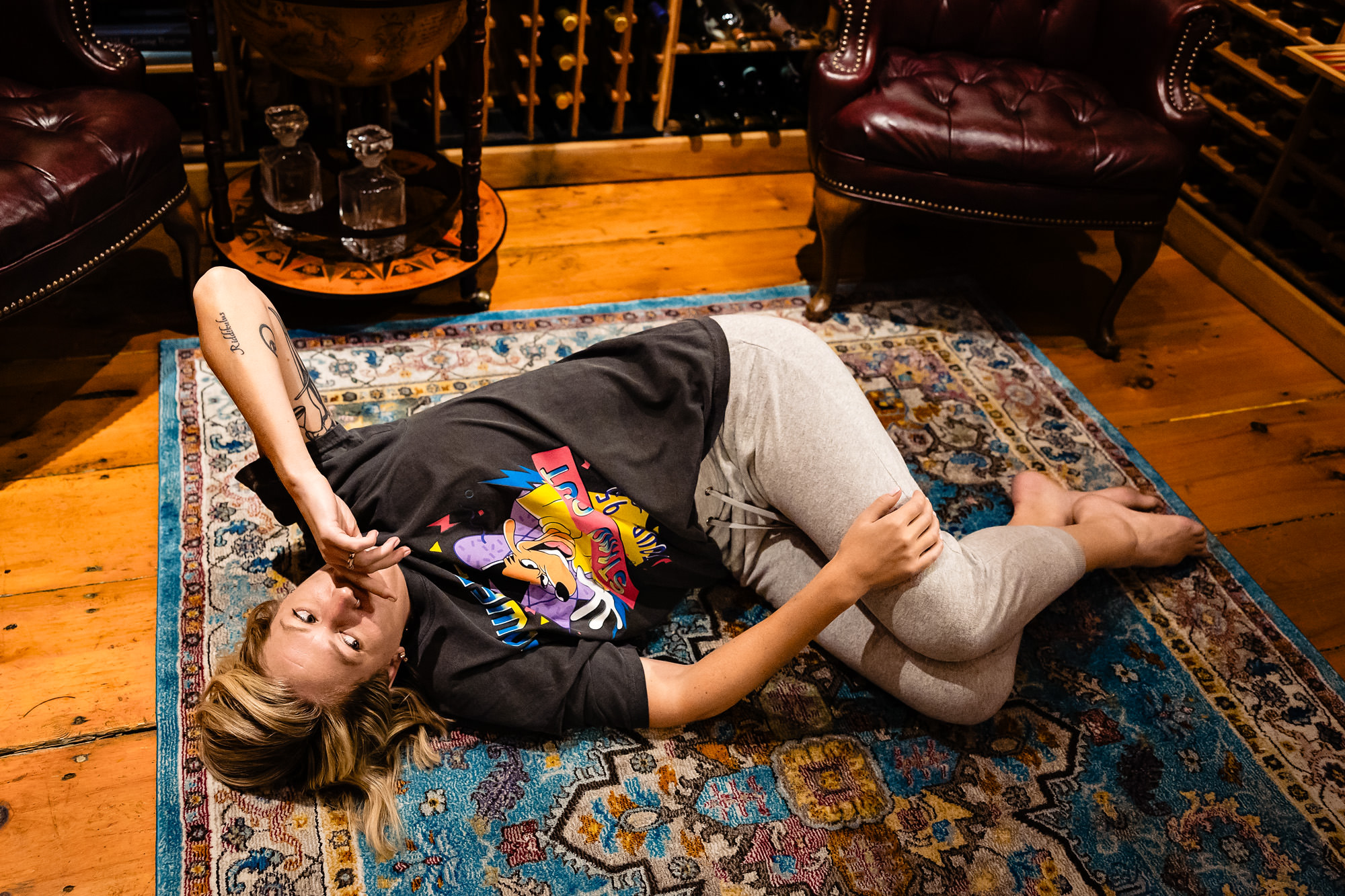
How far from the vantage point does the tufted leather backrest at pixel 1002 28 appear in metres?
2.88

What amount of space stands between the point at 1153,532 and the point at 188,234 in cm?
249

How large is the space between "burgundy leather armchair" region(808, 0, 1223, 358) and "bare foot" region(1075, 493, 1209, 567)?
0.84 metres

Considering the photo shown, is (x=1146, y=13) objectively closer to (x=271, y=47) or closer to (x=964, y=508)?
(x=964, y=508)

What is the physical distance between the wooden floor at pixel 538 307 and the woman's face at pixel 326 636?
0.49 meters

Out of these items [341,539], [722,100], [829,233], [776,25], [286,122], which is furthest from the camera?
[722,100]

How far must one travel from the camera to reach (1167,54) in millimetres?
2684

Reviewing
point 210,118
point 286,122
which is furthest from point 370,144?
point 210,118

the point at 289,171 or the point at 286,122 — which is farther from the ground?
the point at 286,122

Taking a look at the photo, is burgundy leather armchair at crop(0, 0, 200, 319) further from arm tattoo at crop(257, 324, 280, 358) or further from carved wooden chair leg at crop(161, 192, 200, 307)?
arm tattoo at crop(257, 324, 280, 358)

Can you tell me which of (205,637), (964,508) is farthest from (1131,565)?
(205,637)

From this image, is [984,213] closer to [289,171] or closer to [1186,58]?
[1186,58]

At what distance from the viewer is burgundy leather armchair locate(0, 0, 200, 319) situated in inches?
79.2

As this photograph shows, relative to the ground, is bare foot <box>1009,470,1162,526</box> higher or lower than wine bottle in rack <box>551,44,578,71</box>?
lower

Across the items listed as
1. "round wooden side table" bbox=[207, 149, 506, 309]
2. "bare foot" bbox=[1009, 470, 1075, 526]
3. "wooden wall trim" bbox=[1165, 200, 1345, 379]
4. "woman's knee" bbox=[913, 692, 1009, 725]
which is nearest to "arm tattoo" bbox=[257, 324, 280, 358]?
"round wooden side table" bbox=[207, 149, 506, 309]
